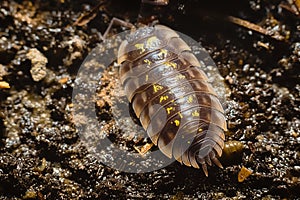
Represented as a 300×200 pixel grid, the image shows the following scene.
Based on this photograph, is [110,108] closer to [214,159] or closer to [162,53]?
[162,53]

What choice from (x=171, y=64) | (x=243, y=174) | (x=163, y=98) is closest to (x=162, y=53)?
(x=171, y=64)

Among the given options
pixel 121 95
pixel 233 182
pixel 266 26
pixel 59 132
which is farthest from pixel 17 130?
pixel 266 26

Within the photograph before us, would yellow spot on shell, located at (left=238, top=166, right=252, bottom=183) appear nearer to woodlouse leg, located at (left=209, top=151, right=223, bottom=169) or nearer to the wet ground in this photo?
the wet ground

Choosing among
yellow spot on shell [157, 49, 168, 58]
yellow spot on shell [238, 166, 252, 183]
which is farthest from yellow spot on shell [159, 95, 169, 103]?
yellow spot on shell [238, 166, 252, 183]

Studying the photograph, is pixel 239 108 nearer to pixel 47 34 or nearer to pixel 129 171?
pixel 129 171

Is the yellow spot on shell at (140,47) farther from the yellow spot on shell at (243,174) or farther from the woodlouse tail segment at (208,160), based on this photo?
the yellow spot on shell at (243,174)

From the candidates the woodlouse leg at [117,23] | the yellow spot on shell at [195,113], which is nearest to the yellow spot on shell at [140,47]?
the woodlouse leg at [117,23]
